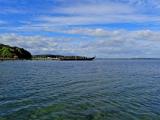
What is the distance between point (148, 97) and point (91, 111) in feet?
36.8

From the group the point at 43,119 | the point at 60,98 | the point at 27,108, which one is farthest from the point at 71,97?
the point at 43,119

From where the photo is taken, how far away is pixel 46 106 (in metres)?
26.6

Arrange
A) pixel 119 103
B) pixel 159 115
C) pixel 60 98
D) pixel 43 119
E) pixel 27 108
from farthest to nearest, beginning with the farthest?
pixel 60 98 → pixel 119 103 → pixel 27 108 → pixel 159 115 → pixel 43 119

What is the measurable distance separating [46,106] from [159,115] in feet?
33.9

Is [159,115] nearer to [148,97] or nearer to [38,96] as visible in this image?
[148,97]

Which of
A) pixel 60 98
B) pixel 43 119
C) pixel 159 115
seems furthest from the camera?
pixel 60 98

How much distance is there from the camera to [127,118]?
889 inches

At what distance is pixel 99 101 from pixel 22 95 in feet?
30.1

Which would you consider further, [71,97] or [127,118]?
[71,97]

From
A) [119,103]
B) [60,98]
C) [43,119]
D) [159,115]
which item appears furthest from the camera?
[60,98]

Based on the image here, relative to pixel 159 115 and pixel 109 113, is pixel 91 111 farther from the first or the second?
pixel 159 115

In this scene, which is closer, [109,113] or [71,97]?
[109,113]

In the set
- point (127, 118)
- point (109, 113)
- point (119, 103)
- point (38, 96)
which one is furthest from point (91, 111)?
point (38, 96)

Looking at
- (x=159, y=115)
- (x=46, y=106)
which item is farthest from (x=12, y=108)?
(x=159, y=115)
